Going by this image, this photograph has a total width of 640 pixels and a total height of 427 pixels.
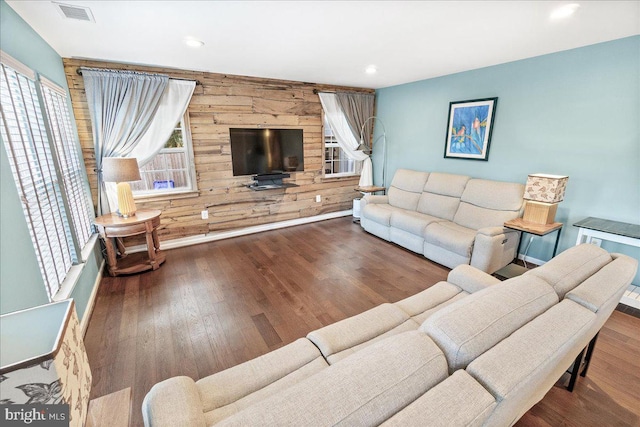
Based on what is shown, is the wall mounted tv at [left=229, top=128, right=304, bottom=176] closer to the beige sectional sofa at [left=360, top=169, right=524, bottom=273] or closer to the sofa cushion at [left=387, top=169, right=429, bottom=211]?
the beige sectional sofa at [left=360, top=169, right=524, bottom=273]

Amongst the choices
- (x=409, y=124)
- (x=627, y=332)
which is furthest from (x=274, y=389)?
(x=409, y=124)

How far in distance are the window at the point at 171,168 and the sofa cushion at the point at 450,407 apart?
12.9 ft

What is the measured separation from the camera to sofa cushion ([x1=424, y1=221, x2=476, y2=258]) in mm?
3066

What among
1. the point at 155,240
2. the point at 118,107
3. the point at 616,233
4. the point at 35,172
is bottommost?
the point at 155,240

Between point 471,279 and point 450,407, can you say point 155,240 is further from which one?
point 450,407

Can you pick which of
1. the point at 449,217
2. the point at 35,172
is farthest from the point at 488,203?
the point at 35,172

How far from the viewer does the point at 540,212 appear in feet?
9.41

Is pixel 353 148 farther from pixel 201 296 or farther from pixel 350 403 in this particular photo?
pixel 350 403

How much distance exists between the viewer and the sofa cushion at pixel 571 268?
4.41ft

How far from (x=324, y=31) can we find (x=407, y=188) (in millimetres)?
2765

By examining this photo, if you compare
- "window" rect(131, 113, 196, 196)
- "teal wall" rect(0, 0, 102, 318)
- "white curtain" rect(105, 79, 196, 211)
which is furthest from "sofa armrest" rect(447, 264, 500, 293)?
"white curtain" rect(105, 79, 196, 211)

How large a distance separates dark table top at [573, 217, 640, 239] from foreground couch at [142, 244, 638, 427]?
132 centimetres

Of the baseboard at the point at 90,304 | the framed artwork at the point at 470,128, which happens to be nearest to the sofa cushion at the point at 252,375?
the baseboard at the point at 90,304

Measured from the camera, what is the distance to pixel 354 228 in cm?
480
